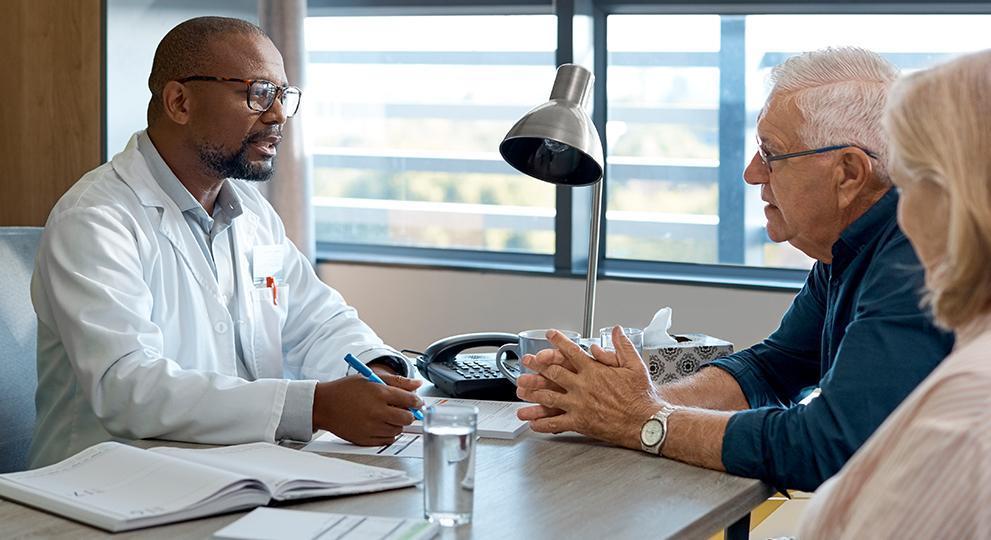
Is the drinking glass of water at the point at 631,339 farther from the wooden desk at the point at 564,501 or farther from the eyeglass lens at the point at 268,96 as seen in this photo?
the eyeglass lens at the point at 268,96

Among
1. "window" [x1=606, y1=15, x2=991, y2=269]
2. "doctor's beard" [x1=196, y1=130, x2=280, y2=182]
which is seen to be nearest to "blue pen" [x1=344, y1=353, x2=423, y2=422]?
"doctor's beard" [x1=196, y1=130, x2=280, y2=182]

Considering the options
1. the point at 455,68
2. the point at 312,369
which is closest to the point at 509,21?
the point at 455,68

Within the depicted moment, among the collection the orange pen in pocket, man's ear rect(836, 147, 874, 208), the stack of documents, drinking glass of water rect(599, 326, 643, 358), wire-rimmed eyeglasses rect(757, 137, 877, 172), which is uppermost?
wire-rimmed eyeglasses rect(757, 137, 877, 172)

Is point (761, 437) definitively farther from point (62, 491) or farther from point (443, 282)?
point (443, 282)

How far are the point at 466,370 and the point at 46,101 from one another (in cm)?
206

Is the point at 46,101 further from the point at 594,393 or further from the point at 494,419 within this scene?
the point at 594,393

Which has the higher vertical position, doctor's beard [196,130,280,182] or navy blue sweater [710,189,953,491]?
doctor's beard [196,130,280,182]

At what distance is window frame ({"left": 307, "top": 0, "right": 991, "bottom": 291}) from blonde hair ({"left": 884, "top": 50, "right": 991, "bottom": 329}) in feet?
9.14

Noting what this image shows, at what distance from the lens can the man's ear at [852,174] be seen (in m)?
1.83

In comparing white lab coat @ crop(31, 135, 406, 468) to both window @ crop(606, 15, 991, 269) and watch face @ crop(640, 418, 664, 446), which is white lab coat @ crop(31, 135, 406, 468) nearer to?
watch face @ crop(640, 418, 664, 446)

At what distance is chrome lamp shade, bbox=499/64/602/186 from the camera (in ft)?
6.67

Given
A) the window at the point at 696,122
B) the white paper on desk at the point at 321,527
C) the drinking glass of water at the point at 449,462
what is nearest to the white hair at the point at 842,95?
the drinking glass of water at the point at 449,462

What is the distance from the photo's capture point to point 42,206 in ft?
12.0

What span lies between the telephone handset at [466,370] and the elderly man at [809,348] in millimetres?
257
